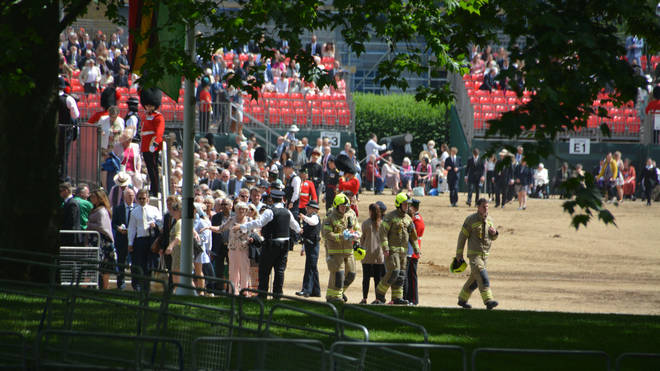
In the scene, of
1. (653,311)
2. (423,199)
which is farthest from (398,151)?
(653,311)

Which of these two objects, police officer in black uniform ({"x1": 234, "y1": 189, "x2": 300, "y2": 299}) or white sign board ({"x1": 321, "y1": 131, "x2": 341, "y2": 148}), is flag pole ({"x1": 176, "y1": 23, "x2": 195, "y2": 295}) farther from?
white sign board ({"x1": 321, "y1": 131, "x2": 341, "y2": 148})

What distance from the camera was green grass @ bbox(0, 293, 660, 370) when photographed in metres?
7.98

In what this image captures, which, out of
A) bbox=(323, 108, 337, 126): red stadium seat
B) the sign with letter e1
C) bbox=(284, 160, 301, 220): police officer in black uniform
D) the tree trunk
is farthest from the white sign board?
the tree trunk

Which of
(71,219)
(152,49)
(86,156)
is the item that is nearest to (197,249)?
(71,219)

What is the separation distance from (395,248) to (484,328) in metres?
4.04

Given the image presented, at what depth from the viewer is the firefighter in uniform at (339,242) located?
15883mm

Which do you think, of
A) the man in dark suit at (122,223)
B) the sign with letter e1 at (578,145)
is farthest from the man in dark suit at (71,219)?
the sign with letter e1 at (578,145)

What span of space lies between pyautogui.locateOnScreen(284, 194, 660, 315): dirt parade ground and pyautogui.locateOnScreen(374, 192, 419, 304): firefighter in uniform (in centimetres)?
157

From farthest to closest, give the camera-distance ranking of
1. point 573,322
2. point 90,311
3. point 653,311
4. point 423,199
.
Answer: point 423,199 → point 653,311 → point 573,322 → point 90,311

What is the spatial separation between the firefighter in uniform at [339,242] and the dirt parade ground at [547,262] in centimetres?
143

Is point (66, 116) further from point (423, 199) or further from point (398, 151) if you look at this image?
point (398, 151)

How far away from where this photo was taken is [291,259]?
22.3 metres

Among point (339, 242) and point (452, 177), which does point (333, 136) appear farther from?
point (339, 242)

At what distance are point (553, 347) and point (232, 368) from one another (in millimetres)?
5152
